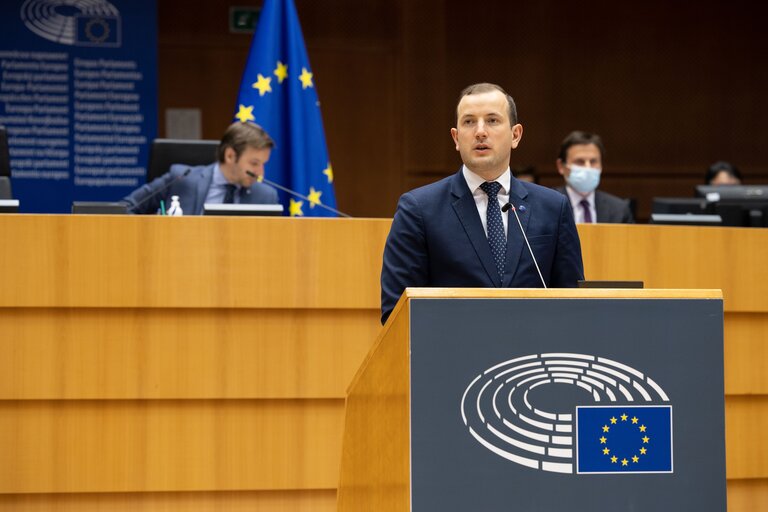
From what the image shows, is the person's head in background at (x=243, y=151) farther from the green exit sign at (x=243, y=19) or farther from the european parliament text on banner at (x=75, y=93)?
the green exit sign at (x=243, y=19)

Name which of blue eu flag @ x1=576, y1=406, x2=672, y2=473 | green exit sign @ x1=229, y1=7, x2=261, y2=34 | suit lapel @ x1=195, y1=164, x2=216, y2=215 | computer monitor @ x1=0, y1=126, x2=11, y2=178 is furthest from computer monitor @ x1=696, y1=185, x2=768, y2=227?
green exit sign @ x1=229, y1=7, x2=261, y2=34

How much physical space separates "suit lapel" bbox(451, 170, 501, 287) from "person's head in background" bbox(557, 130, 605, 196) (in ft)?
8.13

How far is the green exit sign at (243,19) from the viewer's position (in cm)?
738

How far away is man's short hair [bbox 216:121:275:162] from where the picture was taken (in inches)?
186

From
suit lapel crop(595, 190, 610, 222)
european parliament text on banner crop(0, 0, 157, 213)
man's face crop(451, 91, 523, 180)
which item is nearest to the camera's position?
man's face crop(451, 91, 523, 180)

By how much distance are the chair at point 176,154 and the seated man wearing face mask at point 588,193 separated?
A: 5.54 feet

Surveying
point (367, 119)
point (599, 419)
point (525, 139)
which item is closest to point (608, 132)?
point (525, 139)

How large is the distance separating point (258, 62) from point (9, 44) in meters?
1.84

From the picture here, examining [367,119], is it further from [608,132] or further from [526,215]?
[526,215]

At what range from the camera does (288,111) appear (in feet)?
18.8

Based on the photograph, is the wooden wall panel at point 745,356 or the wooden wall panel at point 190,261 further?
the wooden wall panel at point 745,356

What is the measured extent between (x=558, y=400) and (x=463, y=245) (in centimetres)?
69

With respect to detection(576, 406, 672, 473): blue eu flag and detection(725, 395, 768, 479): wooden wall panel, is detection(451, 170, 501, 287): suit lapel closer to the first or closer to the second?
detection(576, 406, 672, 473): blue eu flag

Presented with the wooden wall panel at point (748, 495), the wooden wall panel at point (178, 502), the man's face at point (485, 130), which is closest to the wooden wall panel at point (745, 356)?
the wooden wall panel at point (748, 495)
